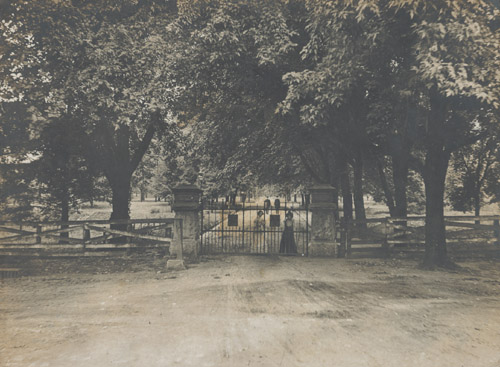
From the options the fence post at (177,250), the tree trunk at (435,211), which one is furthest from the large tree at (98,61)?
the tree trunk at (435,211)

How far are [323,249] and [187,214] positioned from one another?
182 inches

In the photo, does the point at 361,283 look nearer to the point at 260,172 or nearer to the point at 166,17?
the point at 166,17

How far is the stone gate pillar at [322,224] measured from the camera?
1082cm

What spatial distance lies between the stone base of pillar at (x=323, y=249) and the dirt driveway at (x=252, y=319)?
178cm

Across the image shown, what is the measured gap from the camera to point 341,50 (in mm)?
8562

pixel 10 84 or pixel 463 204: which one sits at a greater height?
pixel 10 84

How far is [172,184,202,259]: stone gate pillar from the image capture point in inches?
412

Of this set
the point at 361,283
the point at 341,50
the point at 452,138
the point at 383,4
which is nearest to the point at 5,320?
the point at 361,283

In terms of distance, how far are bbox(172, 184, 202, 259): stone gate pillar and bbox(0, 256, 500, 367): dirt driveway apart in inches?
61.5

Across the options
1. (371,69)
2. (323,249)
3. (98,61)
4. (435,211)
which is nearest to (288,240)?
(323,249)

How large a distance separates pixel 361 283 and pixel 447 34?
6016mm

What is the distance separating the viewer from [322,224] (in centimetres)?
1084

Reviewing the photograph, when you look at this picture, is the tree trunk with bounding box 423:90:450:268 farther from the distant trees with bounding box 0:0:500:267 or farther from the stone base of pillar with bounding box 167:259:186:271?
the stone base of pillar with bounding box 167:259:186:271

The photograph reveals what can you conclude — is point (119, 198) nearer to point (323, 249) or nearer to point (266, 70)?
point (266, 70)
